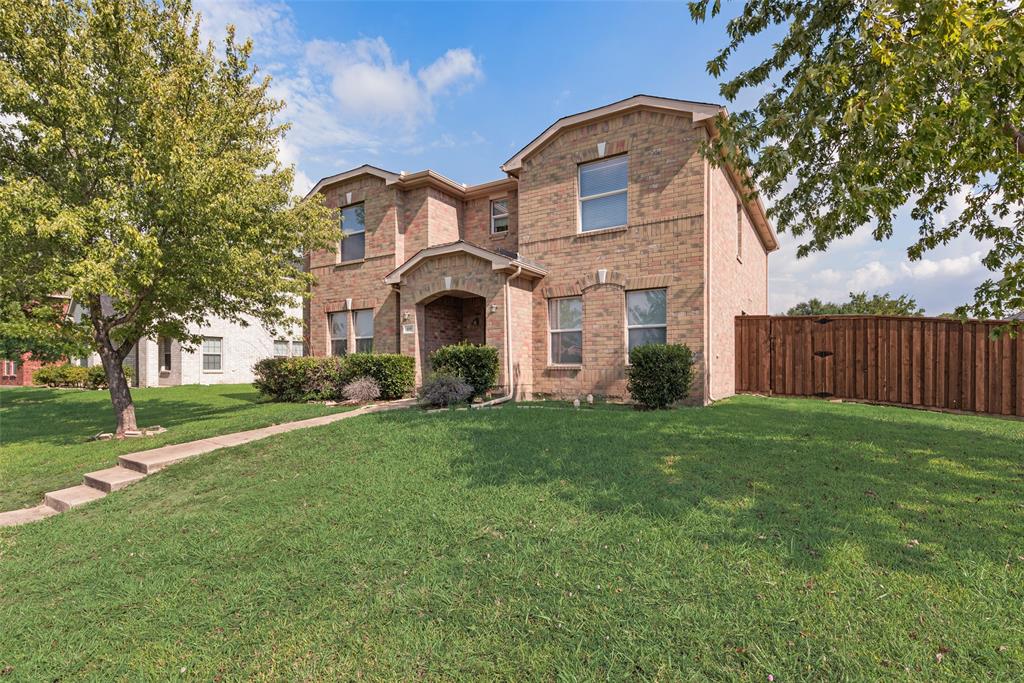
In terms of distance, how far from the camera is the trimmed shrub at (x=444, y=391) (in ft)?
Result: 35.4

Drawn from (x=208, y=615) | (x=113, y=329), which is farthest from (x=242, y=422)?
(x=208, y=615)

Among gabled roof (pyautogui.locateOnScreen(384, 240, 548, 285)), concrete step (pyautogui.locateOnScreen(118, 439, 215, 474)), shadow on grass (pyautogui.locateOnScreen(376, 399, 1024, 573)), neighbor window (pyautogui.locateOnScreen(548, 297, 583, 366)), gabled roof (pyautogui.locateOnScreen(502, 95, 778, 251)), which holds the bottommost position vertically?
concrete step (pyautogui.locateOnScreen(118, 439, 215, 474))

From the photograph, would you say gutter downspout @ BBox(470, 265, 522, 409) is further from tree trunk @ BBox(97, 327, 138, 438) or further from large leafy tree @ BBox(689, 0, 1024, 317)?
tree trunk @ BBox(97, 327, 138, 438)

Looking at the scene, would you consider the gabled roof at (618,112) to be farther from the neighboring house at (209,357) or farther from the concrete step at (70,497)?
the neighboring house at (209,357)

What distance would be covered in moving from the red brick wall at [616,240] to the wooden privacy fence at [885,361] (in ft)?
10.8

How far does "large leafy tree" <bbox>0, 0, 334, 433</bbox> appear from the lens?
8.30m

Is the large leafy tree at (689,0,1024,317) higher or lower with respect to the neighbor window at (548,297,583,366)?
higher

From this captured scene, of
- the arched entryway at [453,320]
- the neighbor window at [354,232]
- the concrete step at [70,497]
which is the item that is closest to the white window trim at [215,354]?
the neighbor window at [354,232]

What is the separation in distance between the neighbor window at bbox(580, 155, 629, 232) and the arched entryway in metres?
4.02

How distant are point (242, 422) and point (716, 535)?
9.85 meters

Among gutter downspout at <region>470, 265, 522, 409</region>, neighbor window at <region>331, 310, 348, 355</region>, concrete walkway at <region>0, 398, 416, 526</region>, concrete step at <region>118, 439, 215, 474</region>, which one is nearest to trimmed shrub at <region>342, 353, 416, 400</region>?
neighbor window at <region>331, 310, 348, 355</region>

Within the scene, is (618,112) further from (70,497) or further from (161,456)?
(70,497)

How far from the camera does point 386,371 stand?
13508 mm

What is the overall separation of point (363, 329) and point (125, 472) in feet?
30.6
